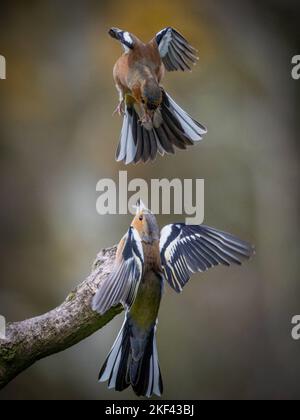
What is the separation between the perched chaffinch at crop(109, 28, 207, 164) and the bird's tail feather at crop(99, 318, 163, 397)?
0.68 meters

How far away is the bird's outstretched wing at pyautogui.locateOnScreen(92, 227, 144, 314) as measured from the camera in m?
2.28

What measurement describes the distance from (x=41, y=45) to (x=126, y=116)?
1881 millimetres

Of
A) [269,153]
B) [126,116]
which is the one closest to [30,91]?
[269,153]

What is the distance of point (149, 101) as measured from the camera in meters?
→ 2.52

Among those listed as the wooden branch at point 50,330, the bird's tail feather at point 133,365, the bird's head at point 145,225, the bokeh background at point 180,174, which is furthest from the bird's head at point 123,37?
the bokeh background at point 180,174

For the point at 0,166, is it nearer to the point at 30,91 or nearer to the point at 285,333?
the point at 30,91

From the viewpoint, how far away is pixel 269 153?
468 centimetres

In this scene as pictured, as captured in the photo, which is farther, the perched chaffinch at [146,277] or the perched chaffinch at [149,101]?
the perched chaffinch at [149,101]

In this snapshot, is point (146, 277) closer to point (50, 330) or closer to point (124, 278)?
point (124, 278)

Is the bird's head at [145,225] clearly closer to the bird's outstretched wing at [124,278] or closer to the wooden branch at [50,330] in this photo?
the bird's outstretched wing at [124,278]

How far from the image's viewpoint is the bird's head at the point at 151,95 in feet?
8.25

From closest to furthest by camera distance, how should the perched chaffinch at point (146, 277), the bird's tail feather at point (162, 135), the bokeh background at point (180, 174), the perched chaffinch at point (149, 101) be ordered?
the perched chaffinch at point (146, 277)
the perched chaffinch at point (149, 101)
the bird's tail feather at point (162, 135)
the bokeh background at point (180, 174)

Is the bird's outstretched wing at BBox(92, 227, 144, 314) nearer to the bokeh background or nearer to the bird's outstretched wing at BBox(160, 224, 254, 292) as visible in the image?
the bird's outstretched wing at BBox(160, 224, 254, 292)

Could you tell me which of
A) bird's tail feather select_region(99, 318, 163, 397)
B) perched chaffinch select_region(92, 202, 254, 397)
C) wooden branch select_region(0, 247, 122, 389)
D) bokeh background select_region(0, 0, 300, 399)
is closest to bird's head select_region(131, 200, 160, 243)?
perched chaffinch select_region(92, 202, 254, 397)
